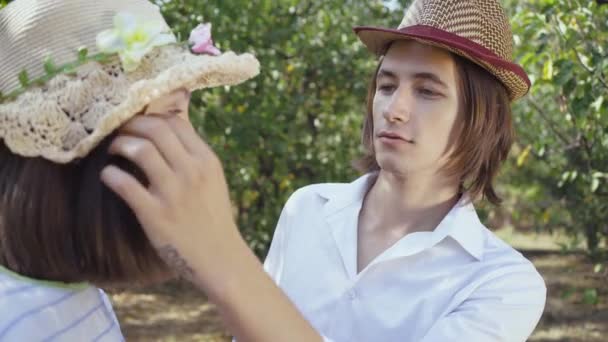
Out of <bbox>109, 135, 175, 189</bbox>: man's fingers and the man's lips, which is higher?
<bbox>109, 135, 175, 189</bbox>: man's fingers

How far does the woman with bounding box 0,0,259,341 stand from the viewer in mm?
1108

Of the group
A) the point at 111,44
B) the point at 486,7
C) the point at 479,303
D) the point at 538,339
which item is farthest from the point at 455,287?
the point at 538,339

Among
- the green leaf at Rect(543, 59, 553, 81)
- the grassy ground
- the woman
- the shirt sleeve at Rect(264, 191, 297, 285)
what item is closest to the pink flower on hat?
the woman

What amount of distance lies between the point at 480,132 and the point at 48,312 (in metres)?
1.24

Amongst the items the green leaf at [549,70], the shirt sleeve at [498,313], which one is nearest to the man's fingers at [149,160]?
the shirt sleeve at [498,313]

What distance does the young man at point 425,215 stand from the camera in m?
1.73

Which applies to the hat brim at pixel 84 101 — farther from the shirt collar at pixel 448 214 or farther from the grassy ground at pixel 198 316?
the grassy ground at pixel 198 316

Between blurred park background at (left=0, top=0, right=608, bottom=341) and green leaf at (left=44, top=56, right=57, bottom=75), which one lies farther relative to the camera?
blurred park background at (left=0, top=0, right=608, bottom=341)

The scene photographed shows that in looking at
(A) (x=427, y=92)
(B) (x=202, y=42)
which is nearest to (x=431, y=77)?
(A) (x=427, y=92)

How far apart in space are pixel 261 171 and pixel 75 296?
4.48 m

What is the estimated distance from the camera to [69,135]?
1.12m

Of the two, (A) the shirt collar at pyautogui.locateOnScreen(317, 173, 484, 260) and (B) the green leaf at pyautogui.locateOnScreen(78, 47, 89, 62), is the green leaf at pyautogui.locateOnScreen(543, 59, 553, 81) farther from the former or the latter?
(B) the green leaf at pyautogui.locateOnScreen(78, 47, 89, 62)

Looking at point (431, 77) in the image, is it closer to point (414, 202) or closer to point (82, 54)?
point (414, 202)

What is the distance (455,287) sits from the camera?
69.0 inches
